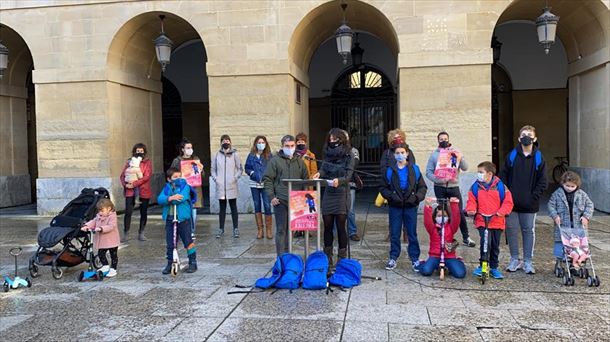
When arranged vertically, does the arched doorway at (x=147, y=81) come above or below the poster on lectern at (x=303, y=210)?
above

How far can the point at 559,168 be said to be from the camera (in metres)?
15.1

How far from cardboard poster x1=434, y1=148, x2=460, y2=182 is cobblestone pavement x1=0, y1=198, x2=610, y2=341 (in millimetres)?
1156

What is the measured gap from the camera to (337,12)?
11.8 meters

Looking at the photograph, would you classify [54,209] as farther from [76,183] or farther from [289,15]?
[289,15]

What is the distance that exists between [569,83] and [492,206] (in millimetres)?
8385

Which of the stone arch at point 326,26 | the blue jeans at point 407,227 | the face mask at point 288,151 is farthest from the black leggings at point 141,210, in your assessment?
the stone arch at point 326,26

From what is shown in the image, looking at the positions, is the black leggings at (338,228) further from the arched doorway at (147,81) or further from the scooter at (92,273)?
the arched doorway at (147,81)

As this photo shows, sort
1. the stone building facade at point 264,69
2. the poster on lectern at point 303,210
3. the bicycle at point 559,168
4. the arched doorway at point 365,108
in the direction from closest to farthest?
the poster on lectern at point 303,210 < the stone building facade at point 264,69 < the bicycle at point 559,168 < the arched doorway at point 365,108

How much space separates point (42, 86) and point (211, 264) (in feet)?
25.5

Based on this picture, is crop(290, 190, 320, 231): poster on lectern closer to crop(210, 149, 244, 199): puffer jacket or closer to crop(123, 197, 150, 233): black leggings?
crop(210, 149, 244, 199): puffer jacket

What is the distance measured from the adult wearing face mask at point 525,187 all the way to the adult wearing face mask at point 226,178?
183 inches

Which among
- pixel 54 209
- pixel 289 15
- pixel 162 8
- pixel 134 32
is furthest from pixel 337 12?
pixel 54 209

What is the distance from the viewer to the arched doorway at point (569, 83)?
1078 cm

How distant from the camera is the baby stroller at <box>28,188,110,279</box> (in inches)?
251
